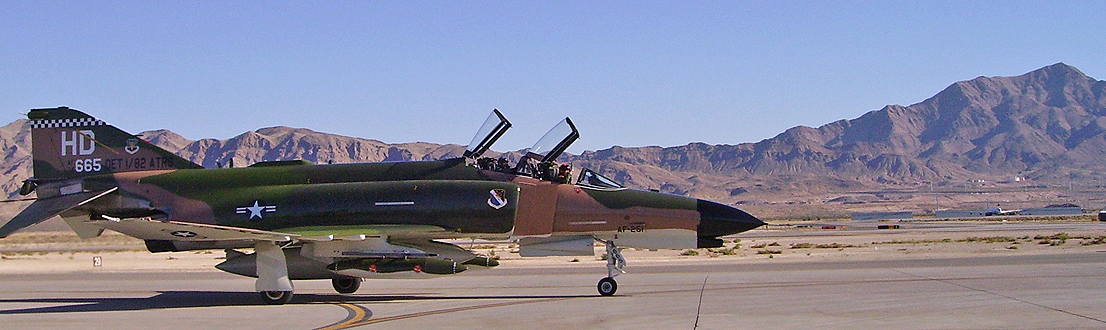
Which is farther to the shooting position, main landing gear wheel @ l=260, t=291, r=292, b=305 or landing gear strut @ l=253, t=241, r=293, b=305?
main landing gear wheel @ l=260, t=291, r=292, b=305

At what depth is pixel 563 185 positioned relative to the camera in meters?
18.2

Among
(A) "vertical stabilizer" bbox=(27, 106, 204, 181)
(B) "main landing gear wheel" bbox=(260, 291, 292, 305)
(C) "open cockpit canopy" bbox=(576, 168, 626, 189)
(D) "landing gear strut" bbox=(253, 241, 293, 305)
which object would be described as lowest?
(B) "main landing gear wheel" bbox=(260, 291, 292, 305)

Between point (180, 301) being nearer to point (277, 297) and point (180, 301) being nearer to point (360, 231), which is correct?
point (277, 297)

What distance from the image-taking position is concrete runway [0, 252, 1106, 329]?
44.9 feet

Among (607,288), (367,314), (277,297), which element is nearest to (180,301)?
(277,297)

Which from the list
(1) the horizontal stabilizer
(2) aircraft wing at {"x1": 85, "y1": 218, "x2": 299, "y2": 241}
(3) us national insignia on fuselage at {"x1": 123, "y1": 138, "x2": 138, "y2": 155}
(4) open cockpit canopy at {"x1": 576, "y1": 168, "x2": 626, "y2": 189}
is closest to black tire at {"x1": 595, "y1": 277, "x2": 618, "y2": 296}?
(4) open cockpit canopy at {"x1": 576, "y1": 168, "x2": 626, "y2": 189}

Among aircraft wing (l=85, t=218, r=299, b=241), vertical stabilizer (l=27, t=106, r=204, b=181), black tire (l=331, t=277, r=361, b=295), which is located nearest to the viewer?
aircraft wing (l=85, t=218, r=299, b=241)

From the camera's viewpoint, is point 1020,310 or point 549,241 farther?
point 549,241

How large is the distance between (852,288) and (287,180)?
10215 millimetres

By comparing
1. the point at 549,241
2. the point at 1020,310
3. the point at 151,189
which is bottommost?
the point at 1020,310

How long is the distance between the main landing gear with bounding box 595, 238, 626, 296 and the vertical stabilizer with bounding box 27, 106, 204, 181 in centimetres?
836

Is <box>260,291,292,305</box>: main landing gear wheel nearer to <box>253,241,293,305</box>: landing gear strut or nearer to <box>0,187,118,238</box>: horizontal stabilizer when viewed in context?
<box>253,241,293,305</box>: landing gear strut

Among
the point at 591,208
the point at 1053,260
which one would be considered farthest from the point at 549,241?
the point at 1053,260

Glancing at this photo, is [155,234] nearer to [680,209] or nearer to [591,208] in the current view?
[591,208]
